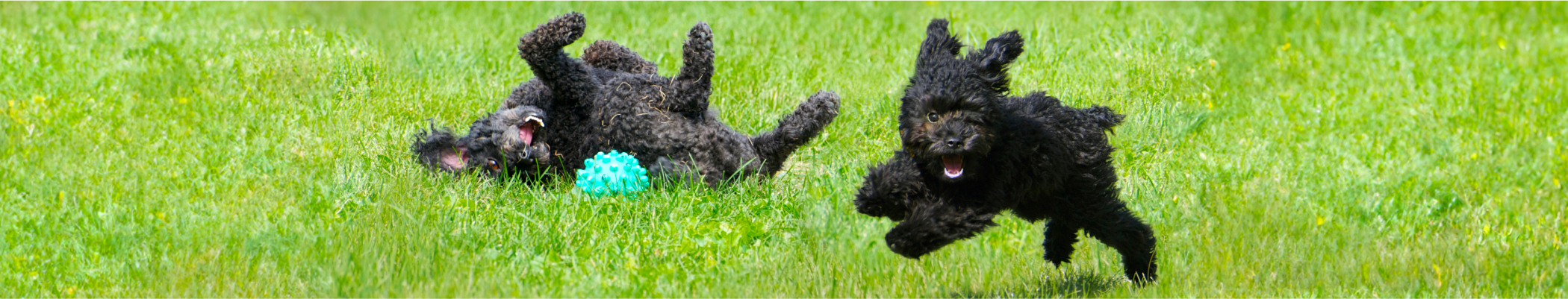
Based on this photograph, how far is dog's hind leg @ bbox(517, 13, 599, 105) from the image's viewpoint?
19.0 ft

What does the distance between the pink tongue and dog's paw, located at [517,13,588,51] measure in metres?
0.38

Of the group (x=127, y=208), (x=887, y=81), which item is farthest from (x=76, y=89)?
(x=887, y=81)

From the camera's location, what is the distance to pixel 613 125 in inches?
235

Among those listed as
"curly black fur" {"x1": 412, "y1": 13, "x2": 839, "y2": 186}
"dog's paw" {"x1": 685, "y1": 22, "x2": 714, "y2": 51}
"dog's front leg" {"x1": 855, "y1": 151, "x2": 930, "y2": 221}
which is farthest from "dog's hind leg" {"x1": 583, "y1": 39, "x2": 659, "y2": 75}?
"dog's front leg" {"x1": 855, "y1": 151, "x2": 930, "y2": 221}

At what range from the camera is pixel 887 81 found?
802 cm

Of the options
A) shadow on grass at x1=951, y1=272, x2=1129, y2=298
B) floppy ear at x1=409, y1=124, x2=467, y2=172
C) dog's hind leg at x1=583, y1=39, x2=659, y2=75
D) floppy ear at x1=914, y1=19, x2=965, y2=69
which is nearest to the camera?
floppy ear at x1=914, y1=19, x2=965, y2=69

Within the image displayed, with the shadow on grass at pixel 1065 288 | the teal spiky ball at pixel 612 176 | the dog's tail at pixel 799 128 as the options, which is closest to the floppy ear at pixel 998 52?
the shadow on grass at pixel 1065 288

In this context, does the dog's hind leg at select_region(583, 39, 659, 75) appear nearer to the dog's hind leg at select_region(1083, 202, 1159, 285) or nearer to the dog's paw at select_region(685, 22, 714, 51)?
the dog's paw at select_region(685, 22, 714, 51)

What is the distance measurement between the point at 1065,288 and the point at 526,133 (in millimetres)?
2629

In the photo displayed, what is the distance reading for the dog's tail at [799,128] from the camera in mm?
5949

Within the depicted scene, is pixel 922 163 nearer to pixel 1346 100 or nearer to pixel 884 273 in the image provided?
pixel 884 273

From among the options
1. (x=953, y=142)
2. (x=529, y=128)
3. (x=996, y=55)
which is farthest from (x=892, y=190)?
(x=529, y=128)

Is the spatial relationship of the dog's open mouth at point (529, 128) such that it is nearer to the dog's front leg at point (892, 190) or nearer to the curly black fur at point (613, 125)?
the curly black fur at point (613, 125)

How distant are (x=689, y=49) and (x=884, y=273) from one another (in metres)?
1.61
